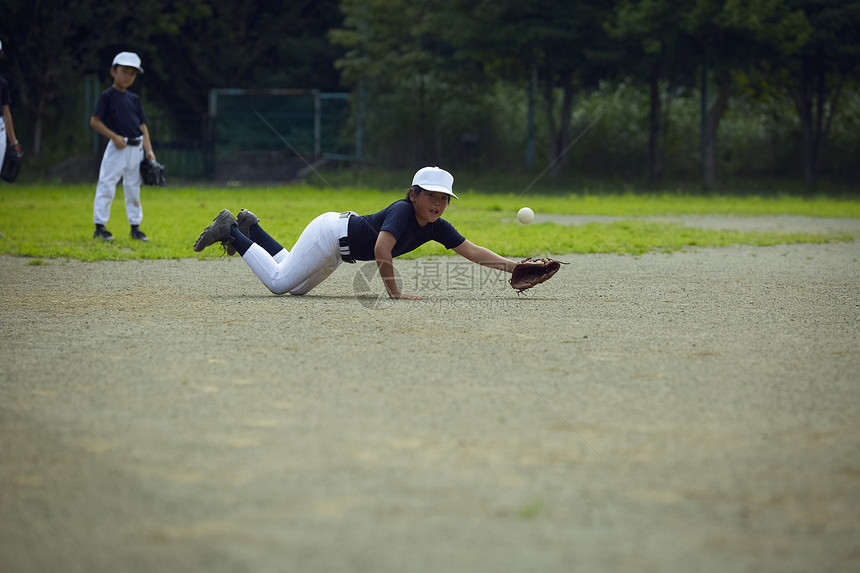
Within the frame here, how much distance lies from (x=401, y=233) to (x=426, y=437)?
144 inches

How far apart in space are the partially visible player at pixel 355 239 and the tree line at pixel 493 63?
1635 centimetres

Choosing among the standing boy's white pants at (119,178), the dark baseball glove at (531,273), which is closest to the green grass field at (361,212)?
the standing boy's white pants at (119,178)

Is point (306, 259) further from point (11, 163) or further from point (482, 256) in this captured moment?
point (11, 163)

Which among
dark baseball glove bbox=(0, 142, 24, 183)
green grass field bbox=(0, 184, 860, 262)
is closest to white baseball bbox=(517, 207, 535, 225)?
green grass field bbox=(0, 184, 860, 262)

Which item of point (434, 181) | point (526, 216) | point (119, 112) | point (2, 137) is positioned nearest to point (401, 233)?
point (434, 181)

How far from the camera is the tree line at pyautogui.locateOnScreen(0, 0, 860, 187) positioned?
83.4 feet

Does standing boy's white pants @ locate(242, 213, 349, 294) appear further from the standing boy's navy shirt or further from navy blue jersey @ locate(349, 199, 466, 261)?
the standing boy's navy shirt

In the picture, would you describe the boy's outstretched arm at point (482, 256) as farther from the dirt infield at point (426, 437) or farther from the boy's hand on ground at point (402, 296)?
the dirt infield at point (426, 437)

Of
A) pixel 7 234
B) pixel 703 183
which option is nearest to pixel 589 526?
pixel 7 234

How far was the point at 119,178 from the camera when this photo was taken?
1230cm

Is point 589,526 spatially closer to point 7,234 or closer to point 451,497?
point 451,497

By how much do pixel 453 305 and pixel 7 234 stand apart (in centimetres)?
749

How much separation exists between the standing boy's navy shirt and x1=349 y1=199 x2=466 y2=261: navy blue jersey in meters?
5.56

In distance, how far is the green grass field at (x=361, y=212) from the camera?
12094mm
